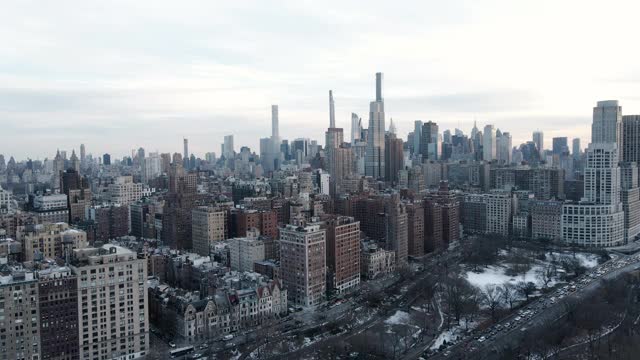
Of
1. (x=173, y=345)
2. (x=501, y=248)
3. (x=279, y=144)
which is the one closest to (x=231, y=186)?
(x=501, y=248)

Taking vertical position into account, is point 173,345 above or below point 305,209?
below

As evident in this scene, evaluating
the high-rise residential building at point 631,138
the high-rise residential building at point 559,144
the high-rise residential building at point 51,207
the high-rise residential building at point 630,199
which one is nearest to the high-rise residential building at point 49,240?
the high-rise residential building at point 51,207

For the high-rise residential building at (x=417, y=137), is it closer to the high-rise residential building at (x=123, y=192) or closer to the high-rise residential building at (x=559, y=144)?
the high-rise residential building at (x=559, y=144)

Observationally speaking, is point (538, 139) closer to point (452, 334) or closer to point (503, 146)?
point (503, 146)

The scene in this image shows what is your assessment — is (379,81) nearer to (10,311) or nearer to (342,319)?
(342,319)

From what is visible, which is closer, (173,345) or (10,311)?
(10,311)

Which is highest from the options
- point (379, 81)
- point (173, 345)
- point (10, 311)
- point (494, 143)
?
point (379, 81)

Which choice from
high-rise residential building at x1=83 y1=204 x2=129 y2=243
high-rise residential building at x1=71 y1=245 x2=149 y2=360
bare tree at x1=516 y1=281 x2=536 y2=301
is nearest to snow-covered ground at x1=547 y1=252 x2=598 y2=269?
bare tree at x1=516 y1=281 x2=536 y2=301

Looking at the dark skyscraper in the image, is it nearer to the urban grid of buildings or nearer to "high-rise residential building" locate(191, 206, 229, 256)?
A: the urban grid of buildings
